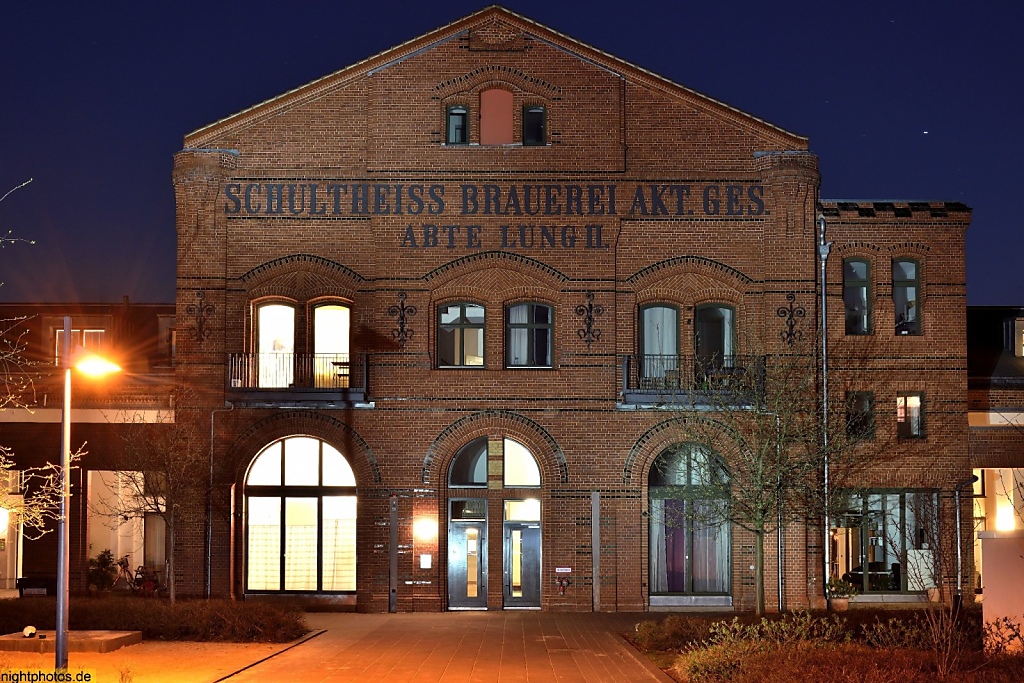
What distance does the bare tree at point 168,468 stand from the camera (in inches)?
1050

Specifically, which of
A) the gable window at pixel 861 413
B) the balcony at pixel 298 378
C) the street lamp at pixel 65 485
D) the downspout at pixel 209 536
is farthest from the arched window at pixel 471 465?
the street lamp at pixel 65 485

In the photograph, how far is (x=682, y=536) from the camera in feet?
95.3

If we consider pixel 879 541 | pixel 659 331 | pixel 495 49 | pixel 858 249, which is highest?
pixel 495 49

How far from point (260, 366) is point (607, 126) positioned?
33.4 ft

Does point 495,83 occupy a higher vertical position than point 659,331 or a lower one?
higher

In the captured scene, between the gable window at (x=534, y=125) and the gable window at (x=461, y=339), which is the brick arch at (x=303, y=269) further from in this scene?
the gable window at (x=534, y=125)

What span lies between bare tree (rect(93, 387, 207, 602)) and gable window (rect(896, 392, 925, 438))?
16758mm

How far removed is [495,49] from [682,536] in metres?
12.6

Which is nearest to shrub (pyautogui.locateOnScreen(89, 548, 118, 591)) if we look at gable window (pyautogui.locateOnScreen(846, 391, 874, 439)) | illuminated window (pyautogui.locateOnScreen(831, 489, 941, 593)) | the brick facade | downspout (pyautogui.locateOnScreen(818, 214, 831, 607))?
the brick facade

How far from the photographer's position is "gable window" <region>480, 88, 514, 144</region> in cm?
2959

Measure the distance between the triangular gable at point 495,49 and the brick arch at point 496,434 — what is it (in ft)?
28.6

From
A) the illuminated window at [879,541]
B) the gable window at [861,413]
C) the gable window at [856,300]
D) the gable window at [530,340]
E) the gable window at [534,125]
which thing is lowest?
the illuminated window at [879,541]

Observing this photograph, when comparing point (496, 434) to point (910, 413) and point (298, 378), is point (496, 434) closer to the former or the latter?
point (298, 378)

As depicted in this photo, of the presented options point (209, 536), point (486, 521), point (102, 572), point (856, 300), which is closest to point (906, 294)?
point (856, 300)
